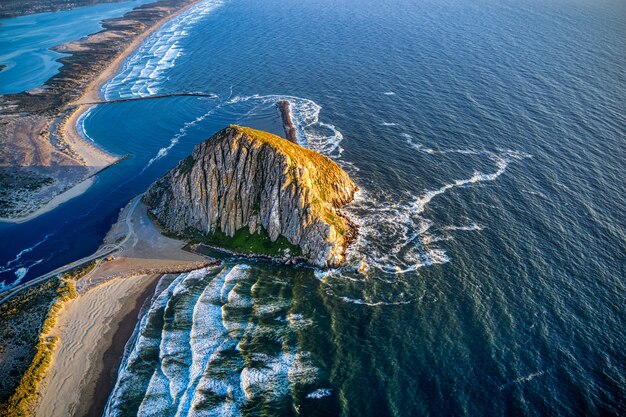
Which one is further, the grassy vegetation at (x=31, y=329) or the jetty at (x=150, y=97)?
the jetty at (x=150, y=97)

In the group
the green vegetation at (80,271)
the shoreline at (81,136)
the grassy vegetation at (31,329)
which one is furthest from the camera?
the shoreline at (81,136)

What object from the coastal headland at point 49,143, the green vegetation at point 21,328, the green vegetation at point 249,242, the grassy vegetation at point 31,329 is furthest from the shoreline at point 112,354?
the coastal headland at point 49,143

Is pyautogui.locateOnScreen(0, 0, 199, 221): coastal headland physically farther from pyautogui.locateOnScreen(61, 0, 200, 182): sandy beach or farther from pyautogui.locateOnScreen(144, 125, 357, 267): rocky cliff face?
pyautogui.locateOnScreen(144, 125, 357, 267): rocky cliff face

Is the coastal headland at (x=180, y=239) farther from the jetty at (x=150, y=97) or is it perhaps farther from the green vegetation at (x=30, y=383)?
the jetty at (x=150, y=97)

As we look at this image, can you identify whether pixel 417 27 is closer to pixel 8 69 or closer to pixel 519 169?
pixel 519 169

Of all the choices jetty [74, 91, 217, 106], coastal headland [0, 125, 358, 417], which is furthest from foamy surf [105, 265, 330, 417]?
jetty [74, 91, 217, 106]

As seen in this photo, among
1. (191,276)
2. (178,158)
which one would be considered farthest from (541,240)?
(178,158)

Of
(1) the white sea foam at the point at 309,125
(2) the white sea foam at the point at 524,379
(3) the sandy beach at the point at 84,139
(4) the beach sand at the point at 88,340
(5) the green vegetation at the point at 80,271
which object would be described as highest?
(1) the white sea foam at the point at 309,125
